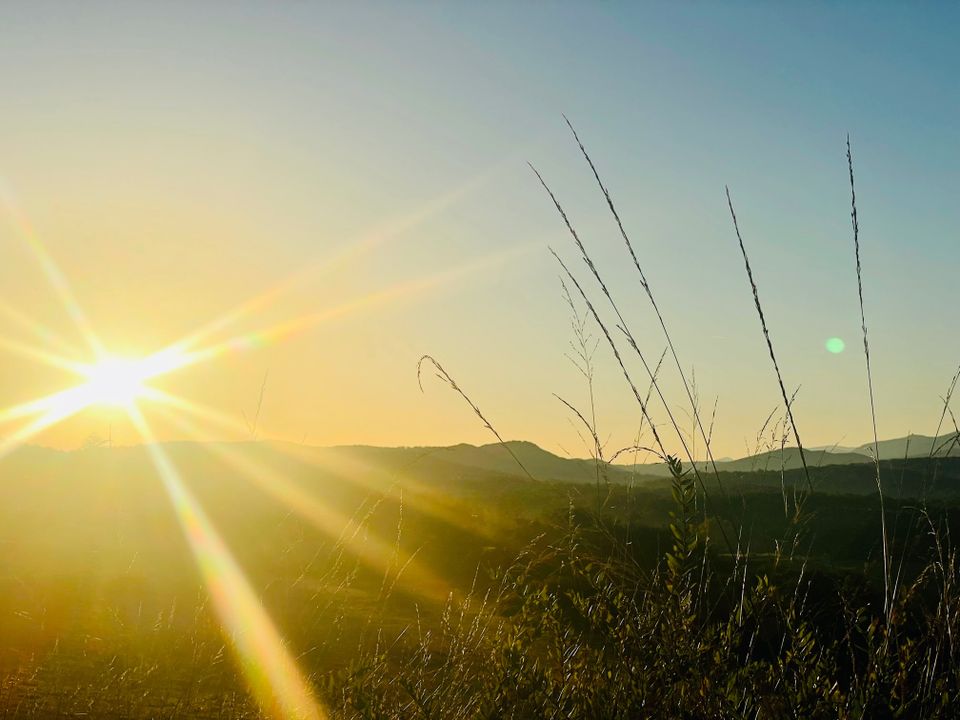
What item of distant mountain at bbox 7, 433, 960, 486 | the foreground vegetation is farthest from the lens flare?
→ distant mountain at bbox 7, 433, 960, 486

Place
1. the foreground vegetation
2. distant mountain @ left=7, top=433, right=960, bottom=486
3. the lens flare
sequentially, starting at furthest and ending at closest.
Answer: the lens flare < distant mountain @ left=7, top=433, right=960, bottom=486 < the foreground vegetation

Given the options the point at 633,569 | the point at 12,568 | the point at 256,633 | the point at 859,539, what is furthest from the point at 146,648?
the point at 859,539

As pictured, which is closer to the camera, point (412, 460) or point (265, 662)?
point (412, 460)

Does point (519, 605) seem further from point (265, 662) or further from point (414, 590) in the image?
point (414, 590)

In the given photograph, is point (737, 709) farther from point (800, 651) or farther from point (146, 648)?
point (146, 648)

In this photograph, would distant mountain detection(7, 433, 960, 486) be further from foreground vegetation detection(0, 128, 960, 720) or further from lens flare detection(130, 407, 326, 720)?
lens flare detection(130, 407, 326, 720)

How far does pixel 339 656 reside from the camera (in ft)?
27.5

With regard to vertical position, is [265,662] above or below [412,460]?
below

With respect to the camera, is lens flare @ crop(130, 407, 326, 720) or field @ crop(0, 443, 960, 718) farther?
lens flare @ crop(130, 407, 326, 720)

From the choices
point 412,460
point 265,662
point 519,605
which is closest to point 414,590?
point 265,662

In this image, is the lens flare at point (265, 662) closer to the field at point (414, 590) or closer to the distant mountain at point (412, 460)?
the field at point (414, 590)

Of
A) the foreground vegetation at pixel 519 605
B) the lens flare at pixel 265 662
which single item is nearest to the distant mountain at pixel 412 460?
the foreground vegetation at pixel 519 605

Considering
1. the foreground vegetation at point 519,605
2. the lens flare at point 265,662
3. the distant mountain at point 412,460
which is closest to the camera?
the foreground vegetation at point 519,605

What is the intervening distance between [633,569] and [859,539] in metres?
21.2
